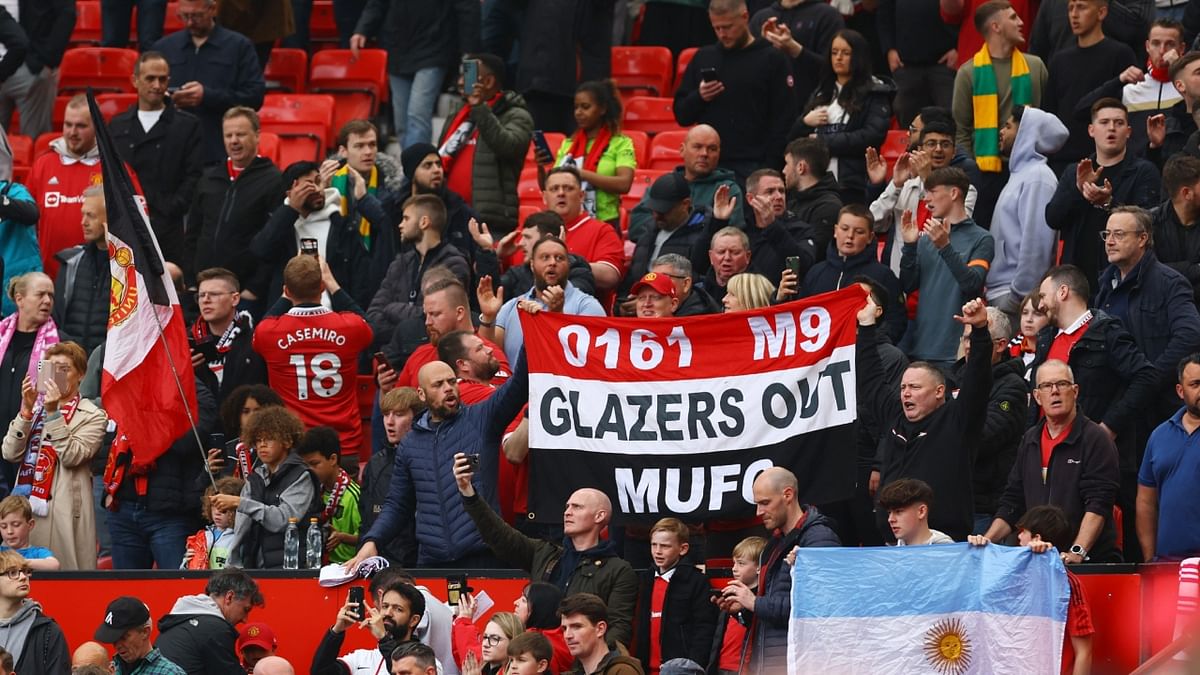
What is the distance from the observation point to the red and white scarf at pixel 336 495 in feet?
38.5

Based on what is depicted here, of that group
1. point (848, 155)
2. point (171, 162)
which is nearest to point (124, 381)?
point (171, 162)

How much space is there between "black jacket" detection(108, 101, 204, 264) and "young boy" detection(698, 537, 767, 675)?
22.1 feet

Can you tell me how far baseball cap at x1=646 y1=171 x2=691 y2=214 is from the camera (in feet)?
45.4

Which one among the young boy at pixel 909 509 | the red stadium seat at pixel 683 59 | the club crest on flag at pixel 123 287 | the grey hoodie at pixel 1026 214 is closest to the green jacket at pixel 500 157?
the red stadium seat at pixel 683 59

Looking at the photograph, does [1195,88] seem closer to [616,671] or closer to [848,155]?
[848,155]

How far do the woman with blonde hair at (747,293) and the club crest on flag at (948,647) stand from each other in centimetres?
292

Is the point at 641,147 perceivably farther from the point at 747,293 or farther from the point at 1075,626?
the point at 1075,626

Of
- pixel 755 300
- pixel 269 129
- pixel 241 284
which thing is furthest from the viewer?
pixel 269 129

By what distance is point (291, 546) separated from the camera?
11.4 meters

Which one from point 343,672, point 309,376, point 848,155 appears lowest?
point 343,672

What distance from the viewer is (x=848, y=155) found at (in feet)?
48.9

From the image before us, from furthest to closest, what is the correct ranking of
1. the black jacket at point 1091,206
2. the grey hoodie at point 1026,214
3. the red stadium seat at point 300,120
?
the red stadium seat at point 300,120 → the grey hoodie at point 1026,214 → the black jacket at point 1091,206

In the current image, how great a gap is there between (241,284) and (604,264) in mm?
2798

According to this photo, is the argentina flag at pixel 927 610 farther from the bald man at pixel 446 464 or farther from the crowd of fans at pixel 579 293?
the bald man at pixel 446 464
